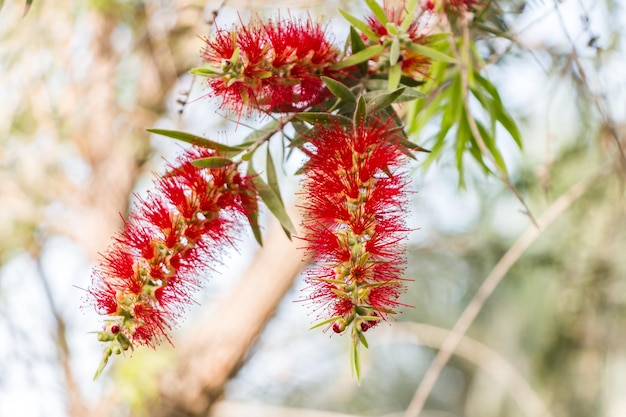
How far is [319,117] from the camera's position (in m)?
0.57

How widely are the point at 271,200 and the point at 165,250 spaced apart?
98 mm

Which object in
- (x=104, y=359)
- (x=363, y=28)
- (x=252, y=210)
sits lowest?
(x=104, y=359)

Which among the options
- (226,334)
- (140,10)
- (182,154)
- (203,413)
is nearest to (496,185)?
(226,334)

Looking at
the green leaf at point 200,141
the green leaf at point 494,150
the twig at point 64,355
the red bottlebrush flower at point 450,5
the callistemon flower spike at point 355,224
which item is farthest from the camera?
the twig at point 64,355

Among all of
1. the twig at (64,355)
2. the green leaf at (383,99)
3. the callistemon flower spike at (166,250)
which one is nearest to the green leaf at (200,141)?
the callistemon flower spike at (166,250)

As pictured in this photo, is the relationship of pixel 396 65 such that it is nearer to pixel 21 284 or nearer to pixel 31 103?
pixel 31 103

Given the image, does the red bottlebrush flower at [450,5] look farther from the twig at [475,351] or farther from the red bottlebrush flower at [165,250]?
the twig at [475,351]

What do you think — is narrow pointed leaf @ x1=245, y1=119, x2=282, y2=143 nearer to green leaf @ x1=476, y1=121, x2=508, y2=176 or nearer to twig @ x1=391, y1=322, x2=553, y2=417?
green leaf @ x1=476, y1=121, x2=508, y2=176

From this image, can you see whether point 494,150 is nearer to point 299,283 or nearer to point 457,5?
point 457,5

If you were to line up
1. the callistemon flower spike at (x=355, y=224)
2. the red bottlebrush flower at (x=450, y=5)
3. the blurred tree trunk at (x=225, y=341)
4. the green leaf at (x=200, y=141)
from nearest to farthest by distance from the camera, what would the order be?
the callistemon flower spike at (x=355, y=224)
the green leaf at (x=200, y=141)
the red bottlebrush flower at (x=450, y=5)
the blurred tree trunk at (x=225, y=341)

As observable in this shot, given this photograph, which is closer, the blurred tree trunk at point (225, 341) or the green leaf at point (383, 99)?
Result: the green leaf at point (383, 99)

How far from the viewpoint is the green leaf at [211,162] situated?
0.59m

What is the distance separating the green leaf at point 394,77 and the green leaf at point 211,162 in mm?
133

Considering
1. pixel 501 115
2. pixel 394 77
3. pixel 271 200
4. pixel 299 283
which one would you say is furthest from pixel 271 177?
pixel 299 283
